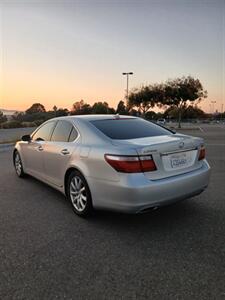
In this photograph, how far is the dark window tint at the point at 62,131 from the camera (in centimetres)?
490

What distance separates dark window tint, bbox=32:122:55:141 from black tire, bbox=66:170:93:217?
50.7 inches

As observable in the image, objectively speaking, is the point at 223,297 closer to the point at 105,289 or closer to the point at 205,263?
the point at 205,263

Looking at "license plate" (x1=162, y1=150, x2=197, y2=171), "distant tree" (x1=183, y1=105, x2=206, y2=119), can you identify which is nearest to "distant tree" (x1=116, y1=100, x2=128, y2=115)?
"distant tree" (x1=183, y1=105, x2=206, y2=119)

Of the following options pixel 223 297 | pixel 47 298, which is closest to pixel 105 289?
pixel 47 298

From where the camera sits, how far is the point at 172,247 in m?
3.38

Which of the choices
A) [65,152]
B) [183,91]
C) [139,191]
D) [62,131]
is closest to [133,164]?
[139,191]

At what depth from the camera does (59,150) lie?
4828 mm

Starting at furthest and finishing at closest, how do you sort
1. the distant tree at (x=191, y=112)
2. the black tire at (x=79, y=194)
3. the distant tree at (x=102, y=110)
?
1. the distant tree at (x=102, y=110)
2. the distant tree at (x=191, y=112)
3. the black tire at (x=79, y=194)

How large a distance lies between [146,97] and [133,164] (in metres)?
36.6

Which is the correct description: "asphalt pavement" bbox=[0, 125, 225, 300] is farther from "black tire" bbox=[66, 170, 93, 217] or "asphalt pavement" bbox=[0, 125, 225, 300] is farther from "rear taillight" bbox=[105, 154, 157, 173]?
"rear taillight" bbox=[105, 154, 157, 173]

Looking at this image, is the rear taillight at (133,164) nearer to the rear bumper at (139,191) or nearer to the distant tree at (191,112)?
the rear bumper at (139,191)

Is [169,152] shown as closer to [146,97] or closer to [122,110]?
[146,97]

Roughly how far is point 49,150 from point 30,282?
276cm

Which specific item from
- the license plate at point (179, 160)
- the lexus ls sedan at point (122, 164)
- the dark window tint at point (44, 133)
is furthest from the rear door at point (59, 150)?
the license plate at point (179, 160)
